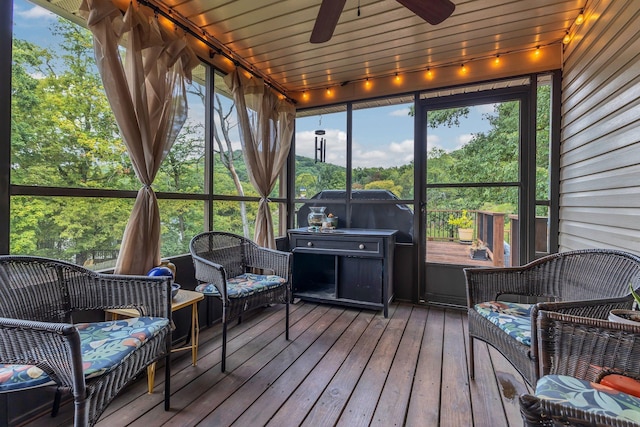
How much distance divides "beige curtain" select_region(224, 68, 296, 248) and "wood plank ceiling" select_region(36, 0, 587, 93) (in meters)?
0.25

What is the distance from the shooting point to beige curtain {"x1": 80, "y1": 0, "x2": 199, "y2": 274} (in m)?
1.65

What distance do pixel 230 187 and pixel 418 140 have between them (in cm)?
206

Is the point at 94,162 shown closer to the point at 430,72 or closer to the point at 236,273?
the point at 236,273

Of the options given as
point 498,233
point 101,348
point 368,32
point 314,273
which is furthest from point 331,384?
point 368,32

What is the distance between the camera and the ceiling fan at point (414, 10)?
5.01ft

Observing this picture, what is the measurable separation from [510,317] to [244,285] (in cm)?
168

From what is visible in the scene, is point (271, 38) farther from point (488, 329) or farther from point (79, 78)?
point (488, 329)

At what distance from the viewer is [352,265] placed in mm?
2943

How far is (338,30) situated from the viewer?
2320mm

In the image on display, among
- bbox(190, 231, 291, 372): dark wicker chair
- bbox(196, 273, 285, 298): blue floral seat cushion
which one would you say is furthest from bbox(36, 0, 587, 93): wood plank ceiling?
bbox(196, 273, 285, 298): blue floral seat cushion

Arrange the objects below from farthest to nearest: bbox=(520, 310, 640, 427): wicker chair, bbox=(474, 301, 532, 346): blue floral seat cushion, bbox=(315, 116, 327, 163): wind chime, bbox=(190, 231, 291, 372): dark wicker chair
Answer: bbox=(315, 116, 327, 163): wind chime → bbox=(190, 231, 291, 372): dark wicker chair → bbox=(474, 301, 532, 346): blue floral seat cushion → bbox=(520, 310, 640, 427): wicker chair

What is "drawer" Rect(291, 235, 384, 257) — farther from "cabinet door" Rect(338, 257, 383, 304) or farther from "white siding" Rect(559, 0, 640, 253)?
"white siding" Rect(559, 0, 640, 253)

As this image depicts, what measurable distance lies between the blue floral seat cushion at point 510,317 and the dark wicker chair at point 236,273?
4.51ft

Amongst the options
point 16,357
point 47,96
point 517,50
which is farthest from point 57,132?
point 517,50
